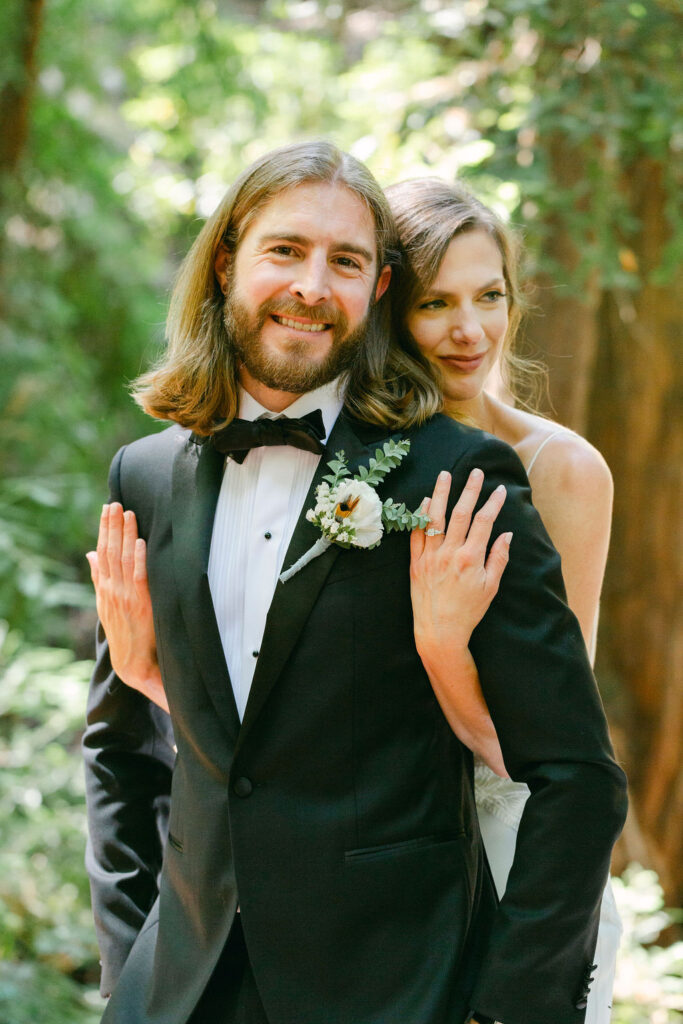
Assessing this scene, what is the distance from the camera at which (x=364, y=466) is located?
1.94 m

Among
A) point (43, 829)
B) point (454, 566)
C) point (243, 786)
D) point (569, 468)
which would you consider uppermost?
point (569, 468)

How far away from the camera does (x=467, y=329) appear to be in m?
2.34

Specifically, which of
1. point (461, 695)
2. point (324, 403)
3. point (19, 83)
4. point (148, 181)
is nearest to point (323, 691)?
point (461, 695)

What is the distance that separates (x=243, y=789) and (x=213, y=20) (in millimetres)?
4972

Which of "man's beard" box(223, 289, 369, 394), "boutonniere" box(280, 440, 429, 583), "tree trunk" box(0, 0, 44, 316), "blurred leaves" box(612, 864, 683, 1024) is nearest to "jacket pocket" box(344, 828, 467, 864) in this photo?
"boutonniere" box(280, 440, 429, 583)

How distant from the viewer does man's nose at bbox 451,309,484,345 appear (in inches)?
92.5

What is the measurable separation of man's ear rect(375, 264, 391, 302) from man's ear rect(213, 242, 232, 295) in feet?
Result: 1.12

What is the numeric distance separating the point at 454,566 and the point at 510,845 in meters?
0.91

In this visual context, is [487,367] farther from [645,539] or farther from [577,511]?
[645,539]

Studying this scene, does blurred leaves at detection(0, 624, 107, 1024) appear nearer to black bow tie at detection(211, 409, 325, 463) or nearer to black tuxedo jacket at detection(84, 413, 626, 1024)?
black tuxedo jacket at detection(84, 413, 626, 1024)

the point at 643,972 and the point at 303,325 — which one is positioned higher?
the point at 303,325

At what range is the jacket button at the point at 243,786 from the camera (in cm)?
180

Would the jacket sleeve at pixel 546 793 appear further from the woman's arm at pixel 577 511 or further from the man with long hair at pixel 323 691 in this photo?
the woman's arm at pixel 577 511

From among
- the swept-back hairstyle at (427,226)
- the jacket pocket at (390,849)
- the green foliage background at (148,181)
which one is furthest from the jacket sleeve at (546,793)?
the green foliage background at (148,181)
